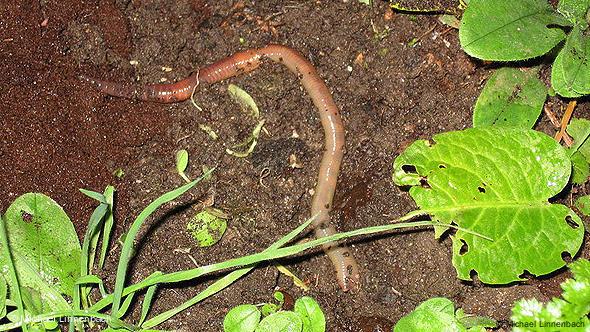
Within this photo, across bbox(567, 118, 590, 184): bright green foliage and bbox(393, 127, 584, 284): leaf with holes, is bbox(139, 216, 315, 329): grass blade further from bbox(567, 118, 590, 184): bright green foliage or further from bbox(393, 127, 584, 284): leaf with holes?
bbox(567, 118, 590, 184): bright green foliage

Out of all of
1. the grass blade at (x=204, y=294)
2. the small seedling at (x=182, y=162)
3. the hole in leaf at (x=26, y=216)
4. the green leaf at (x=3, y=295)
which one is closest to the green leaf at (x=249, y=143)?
the small seedling at (x=182, y=162)

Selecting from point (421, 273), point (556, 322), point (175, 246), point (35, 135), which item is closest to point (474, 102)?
point (421, 273)

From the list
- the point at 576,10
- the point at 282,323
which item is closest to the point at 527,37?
the point at 576,10

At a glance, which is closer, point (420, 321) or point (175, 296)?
point (420, 321)

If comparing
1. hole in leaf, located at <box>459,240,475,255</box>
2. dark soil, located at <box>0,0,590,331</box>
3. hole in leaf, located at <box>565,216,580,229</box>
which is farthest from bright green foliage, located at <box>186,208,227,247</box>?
hole in leaf, located at <box>565,216,580,229</box>

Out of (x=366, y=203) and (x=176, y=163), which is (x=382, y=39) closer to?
(x=366, y=203)

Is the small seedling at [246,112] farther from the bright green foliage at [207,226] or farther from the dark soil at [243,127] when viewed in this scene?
the bright green foliage at [207,226]

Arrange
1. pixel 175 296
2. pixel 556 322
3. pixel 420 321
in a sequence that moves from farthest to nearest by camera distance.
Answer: pixel 175 296
pixel 420 321
pixel 556 322

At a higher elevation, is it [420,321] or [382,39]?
[382,39]
